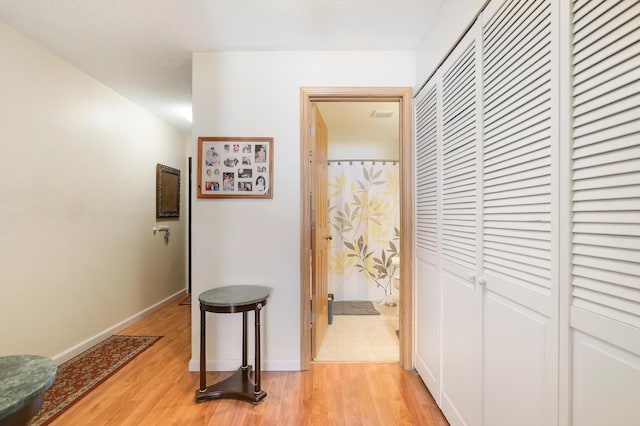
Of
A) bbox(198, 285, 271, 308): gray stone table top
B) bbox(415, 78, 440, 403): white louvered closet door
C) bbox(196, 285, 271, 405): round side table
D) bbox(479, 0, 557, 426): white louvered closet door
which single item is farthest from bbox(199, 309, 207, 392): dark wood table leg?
bbox(479, 0, 557, 426): white louvered closet door

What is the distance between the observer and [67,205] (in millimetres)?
2346

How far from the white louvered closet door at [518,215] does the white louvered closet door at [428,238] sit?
0.54 metres

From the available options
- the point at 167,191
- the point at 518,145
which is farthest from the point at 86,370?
the point at 518,145

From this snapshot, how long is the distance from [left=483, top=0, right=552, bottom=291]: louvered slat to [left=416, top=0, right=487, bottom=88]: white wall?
0.81 feet

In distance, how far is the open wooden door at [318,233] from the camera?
2.34m

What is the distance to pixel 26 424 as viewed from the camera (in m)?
0.74

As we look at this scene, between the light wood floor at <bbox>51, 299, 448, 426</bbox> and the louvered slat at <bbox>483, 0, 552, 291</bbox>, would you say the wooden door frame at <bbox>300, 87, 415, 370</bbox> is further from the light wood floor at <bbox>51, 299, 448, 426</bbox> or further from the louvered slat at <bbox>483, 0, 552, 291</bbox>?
the louvered slat at <bbox>483, 0, 552, 291</bbox>

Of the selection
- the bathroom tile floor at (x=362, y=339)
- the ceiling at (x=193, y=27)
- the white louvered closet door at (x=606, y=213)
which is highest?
the ceiling at (x=193, y=27)

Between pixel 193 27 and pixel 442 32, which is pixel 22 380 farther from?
pixel 442 32

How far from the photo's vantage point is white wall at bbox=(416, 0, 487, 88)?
1455 mm

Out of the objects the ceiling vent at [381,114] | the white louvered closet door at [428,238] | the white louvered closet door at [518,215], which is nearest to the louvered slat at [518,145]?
the white louvered closet door at [518,215]

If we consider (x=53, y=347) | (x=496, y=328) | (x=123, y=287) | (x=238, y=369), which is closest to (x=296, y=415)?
(x=238, y=369)

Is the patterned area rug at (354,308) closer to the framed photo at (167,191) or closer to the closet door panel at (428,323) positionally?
the closet door panel at (428,323)

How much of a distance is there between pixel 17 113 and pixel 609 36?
298cm
